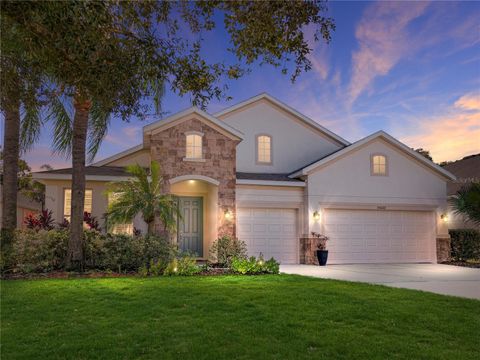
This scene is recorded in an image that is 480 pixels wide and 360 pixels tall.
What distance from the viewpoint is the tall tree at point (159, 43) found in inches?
214

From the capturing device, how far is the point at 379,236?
18.8 metres

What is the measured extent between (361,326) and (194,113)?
36.1 feet

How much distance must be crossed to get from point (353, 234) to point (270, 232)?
356cm

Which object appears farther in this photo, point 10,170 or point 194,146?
point 194,146

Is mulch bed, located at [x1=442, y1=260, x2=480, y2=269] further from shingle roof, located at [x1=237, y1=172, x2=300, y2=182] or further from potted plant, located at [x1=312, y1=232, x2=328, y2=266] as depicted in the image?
shingle roof, located at [x1=237, y1=172, x2=300, y2=182]

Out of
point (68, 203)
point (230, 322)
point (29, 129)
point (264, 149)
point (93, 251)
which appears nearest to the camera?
point (230, 322)

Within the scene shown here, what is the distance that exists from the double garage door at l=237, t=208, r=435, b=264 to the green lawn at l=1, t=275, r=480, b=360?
7.38m

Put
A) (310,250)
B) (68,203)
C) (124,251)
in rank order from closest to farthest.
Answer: (124,251)
(68,203)
(310,250)

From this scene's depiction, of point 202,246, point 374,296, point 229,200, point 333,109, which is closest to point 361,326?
point 374,296

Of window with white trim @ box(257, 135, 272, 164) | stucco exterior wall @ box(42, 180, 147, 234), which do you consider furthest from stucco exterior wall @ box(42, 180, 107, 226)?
window with white trim @ box(257, 135, 272, 164)

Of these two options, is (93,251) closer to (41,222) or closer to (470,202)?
(41,222)

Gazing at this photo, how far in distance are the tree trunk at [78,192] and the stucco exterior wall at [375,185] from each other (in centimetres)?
897

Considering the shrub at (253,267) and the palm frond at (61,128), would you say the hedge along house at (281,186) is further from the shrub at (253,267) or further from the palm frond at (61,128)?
the shrub at (253,267)

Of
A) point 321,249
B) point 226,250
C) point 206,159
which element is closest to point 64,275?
point 226,250
